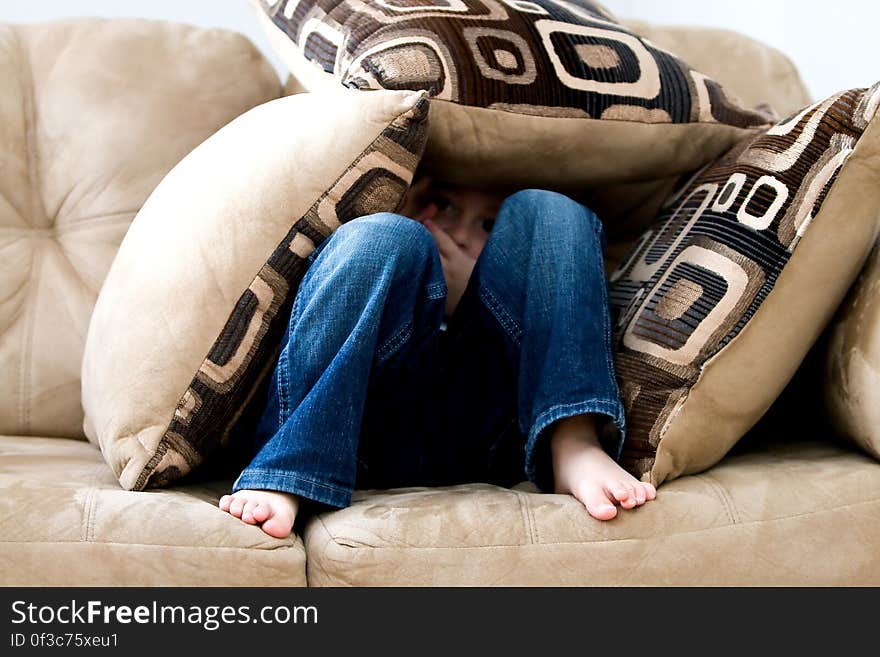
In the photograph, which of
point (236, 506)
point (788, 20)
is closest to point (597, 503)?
point (236, 506)

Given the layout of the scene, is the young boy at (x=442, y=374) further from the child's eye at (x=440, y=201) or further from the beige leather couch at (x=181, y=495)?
the child's eye at (x=440, y=201)

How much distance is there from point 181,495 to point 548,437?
0.34 m

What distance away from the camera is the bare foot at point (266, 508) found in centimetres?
78

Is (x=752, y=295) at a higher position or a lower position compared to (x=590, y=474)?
higher

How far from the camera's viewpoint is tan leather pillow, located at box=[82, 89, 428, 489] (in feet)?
2.83

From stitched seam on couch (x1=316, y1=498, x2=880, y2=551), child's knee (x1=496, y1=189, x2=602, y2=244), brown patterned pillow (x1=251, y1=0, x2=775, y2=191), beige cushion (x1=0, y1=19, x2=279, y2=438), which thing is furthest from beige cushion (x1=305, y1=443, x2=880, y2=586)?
beige cushion (x1=0, y1=19, x2=279, y2=438)

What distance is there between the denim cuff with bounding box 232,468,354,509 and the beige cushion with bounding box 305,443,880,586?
20mm

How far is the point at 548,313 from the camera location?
0.90 meters

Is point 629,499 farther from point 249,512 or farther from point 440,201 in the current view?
point 440,201

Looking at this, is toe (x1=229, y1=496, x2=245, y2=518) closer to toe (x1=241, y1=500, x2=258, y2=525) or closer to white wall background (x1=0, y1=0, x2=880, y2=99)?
toe (x1=241, y1=500, x2=258, y2=525)

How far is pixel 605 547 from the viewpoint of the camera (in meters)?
0.78

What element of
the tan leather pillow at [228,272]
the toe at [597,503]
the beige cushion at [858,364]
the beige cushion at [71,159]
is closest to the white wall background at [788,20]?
the beige cushion at [71,159]

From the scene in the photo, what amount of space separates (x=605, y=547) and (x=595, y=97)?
18.8 inches
